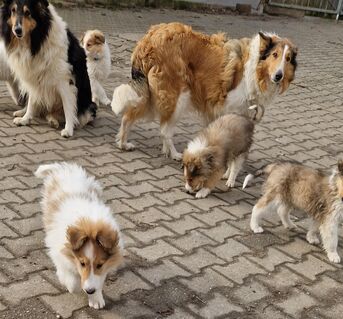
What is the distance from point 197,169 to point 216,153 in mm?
266

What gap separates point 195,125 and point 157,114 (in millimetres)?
1458

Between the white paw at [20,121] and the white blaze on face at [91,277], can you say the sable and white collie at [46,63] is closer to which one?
the white paw at [20,121]

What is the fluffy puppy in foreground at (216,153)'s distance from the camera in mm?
5422

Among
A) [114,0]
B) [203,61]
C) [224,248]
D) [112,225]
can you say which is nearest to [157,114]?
[203,61]

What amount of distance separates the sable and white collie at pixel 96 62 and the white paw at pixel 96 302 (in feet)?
15.7

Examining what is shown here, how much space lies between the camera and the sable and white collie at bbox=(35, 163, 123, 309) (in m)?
3.21

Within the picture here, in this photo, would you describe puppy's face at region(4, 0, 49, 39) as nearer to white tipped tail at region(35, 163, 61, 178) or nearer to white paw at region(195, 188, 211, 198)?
white tipped tail at region(35, 163, 61, 178)

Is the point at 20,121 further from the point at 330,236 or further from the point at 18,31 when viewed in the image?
the point at 330,236

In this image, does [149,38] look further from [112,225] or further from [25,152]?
[112,225]

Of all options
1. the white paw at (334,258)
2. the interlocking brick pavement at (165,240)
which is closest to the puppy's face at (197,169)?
the interlocking brick pavement at (165,240)

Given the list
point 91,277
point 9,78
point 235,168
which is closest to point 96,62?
point 9,78

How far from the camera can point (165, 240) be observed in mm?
4457

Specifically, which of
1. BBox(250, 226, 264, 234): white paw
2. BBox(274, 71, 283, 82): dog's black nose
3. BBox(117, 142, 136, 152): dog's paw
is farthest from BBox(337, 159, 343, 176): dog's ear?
BBox(117, 142, 136, 152): dog's paw

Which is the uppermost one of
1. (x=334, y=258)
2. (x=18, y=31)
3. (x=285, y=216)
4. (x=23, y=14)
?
(x=23, y=14)
